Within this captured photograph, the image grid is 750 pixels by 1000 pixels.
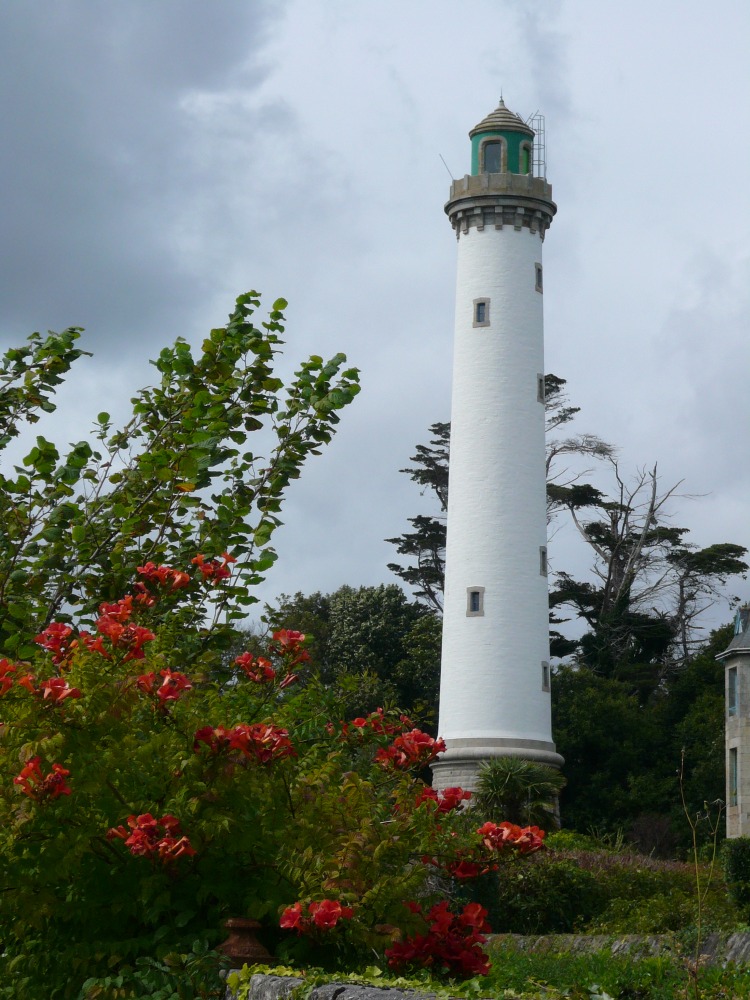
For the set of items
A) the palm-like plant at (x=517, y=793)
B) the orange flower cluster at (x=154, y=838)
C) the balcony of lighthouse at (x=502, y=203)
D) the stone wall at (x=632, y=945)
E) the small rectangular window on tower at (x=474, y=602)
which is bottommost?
the stone wall at (x=632, y=945)

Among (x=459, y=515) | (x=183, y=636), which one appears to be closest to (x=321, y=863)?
(x=183, y=636)

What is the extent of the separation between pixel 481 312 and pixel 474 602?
7.37 metres

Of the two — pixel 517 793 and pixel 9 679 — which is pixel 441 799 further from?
pixel 517 793

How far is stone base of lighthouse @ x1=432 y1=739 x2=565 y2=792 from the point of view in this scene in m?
34.6

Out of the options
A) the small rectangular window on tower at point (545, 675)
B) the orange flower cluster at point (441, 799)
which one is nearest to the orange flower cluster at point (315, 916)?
the orange flower cluster at point (441, 799)

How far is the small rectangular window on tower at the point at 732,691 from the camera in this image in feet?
128

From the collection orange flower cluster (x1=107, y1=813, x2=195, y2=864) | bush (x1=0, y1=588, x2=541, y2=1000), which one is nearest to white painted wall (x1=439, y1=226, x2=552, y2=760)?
bush (x1=0, y1=588, x2=541, y2=1000)

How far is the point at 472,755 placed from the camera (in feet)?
114

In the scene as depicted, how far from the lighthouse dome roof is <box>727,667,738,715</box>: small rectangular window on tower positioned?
1523cm

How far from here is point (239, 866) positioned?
754 cm

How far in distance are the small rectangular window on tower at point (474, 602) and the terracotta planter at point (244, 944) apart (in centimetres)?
2853

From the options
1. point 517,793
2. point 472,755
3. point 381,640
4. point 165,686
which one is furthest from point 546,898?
point 381,640

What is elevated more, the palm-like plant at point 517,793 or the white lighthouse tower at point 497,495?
the white lighthouse tower at point 497,495

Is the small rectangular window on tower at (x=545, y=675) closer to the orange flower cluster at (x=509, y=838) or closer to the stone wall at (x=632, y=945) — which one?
the stone wall at (x=632, y=945)
